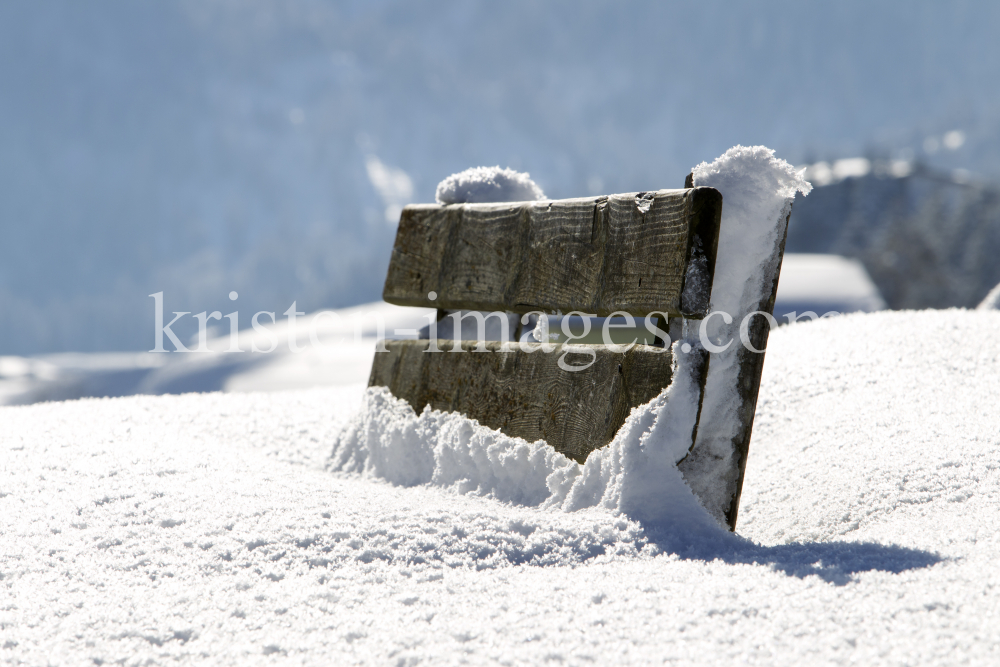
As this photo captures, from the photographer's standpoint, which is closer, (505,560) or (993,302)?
(505,560)

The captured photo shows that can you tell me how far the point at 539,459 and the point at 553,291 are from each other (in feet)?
1.81

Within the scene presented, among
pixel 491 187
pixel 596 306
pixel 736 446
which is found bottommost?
pixel 736 446

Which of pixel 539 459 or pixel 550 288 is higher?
pixel 550 288

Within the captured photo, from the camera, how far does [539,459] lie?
2.03 meters

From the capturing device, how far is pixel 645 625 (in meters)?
1.17

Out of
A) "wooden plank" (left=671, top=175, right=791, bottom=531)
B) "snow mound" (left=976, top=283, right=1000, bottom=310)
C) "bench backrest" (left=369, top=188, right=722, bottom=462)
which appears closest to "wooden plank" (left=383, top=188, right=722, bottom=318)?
"bench backrest" (left=369, top=188, right=722, bottom=462)

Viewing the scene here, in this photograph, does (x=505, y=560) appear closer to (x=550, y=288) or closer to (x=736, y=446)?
(x=736, y=446)

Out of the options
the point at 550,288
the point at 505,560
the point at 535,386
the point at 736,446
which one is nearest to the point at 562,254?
the point at 550,288

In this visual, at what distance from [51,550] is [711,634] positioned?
144 cm

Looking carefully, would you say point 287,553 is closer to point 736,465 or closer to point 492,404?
point 492,404

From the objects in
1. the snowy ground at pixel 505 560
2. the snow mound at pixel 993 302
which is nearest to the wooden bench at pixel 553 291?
the snowy ground at pixel 505 560

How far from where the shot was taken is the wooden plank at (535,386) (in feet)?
6.19

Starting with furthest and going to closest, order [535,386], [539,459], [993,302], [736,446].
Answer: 1. [993,302]
2. [535,386]
3. [539,459]
4. [736,446]

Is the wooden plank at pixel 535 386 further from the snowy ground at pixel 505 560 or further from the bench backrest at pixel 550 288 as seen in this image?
the snowy ground at pixel 505 560
